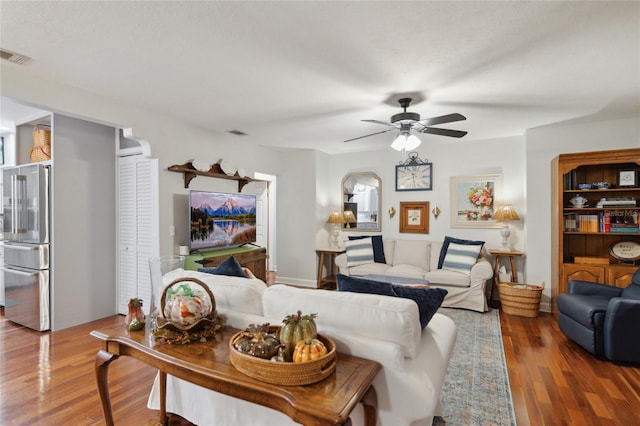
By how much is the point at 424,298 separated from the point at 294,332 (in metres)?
0.74

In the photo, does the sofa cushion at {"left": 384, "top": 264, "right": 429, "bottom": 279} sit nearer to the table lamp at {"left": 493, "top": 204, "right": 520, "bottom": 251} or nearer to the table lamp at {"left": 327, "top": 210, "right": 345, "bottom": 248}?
the table lamp at {"left": 493, "top": 204, "right": 520, "bottom": 251}

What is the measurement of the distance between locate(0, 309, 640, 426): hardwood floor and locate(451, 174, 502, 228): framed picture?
2023 millimetres

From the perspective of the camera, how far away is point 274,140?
200 inches

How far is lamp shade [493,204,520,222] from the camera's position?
463cm

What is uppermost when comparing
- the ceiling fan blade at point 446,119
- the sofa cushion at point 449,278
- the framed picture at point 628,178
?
the ceiling fan blade at point 446,119

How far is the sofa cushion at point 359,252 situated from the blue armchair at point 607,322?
8.52 ft

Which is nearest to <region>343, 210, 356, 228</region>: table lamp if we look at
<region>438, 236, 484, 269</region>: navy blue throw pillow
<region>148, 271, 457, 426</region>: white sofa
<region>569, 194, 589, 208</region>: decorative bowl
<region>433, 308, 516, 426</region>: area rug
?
<region>438, 236, 484, 269</region>: navy blue throw pillow

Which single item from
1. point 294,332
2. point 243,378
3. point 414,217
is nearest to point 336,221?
point 414,217

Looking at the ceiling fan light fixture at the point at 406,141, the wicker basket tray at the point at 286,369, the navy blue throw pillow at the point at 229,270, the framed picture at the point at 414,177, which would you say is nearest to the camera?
the wicker basket tray at the point at 286,369

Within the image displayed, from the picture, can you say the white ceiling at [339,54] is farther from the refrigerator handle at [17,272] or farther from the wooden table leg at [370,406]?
the refrigerator handle at [17,272]

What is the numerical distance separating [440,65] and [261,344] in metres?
2.38

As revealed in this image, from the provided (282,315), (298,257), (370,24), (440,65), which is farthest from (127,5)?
(298,257)

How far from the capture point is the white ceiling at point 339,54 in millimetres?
1893

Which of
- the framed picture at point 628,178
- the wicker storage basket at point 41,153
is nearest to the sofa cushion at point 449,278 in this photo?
the framed picture at point 628,178
